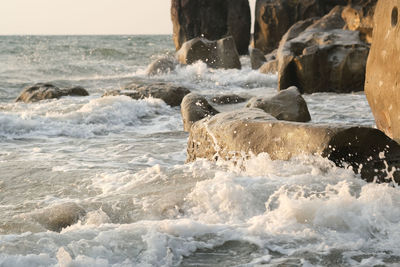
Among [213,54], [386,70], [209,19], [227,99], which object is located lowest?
[227,99]

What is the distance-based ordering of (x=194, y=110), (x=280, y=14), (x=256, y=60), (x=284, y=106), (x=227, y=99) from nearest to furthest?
(x=194, y=110) → (x=284, y=106) → (x=227, y=99) → (x=256, y=60) → (x=280, y=14)

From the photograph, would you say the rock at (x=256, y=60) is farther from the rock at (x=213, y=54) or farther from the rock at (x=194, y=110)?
the rock at (x=194, y=110)

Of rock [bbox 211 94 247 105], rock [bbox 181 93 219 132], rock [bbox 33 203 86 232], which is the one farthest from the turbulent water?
rock [bbox 211 94 247 105]

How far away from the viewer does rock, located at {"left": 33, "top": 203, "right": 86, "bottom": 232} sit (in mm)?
3643

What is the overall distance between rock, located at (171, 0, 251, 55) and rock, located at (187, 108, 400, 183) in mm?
22885

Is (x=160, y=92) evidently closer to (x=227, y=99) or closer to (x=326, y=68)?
(x=227, y=99)

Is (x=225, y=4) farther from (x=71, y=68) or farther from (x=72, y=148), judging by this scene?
(x=72, y=148)

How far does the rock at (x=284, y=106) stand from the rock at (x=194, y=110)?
654 millimetres

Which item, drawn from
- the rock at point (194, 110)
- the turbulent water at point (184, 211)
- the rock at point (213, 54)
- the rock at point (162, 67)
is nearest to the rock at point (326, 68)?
the rock at point (194, 110)

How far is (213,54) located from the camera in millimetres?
18938

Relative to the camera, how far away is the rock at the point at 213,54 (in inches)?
734

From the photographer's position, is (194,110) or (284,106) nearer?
(194,110)

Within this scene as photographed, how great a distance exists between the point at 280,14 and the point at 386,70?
886 inches

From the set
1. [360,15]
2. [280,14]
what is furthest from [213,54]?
[280,14]
